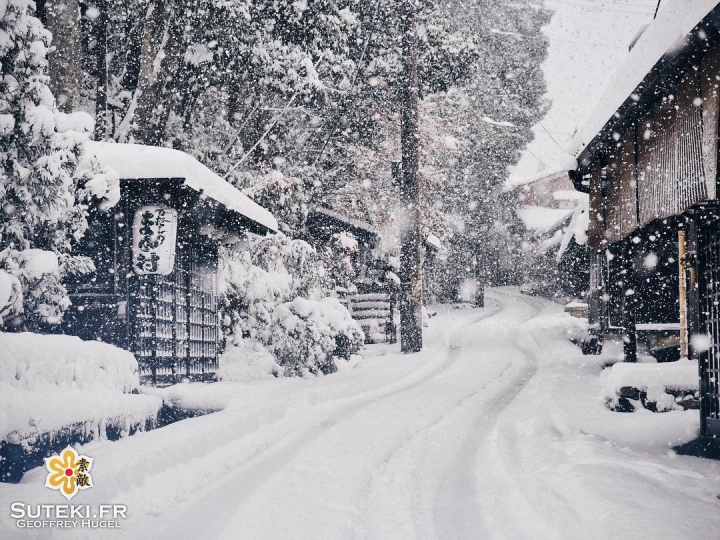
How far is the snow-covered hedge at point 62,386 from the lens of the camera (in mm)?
5680

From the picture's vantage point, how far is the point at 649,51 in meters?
7.19

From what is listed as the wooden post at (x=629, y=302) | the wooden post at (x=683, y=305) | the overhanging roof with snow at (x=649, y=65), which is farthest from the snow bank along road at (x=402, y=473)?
the overhanging roof with snow at (x=649, y=65)

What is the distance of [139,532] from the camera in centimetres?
478

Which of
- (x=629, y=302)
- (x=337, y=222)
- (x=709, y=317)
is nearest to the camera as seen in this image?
(x=709, y=317)

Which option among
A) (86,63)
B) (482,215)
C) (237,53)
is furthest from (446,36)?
(482,215)

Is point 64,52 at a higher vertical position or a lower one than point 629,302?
higher

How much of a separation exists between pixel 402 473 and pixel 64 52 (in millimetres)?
9816

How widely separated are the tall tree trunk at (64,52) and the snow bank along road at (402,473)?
249 inches

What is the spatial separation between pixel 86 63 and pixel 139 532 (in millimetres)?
13896

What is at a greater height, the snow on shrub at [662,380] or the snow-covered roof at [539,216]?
the snow-covered roof at [539,216]

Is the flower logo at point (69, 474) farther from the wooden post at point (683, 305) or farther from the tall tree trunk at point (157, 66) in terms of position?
the wooden post at point (683, 305)

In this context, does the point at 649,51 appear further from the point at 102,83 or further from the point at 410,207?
the point at 410,207

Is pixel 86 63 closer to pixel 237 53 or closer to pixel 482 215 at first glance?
pixel 237 53

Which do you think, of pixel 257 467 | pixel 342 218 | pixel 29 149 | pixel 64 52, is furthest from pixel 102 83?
pixel 257 467
